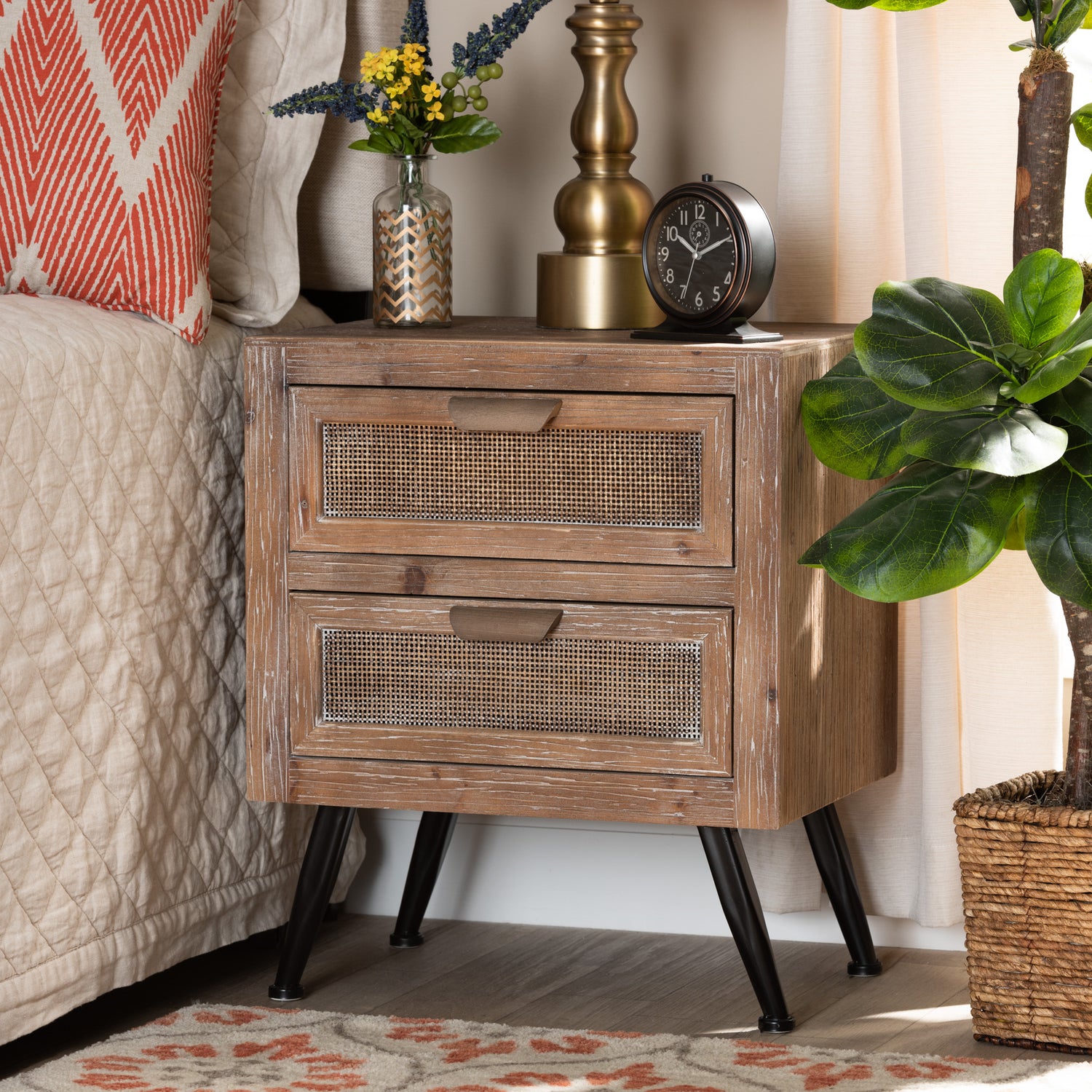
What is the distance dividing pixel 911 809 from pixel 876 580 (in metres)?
0.54

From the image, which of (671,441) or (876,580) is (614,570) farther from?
(876,580)

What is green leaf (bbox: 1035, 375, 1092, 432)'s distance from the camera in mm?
1400

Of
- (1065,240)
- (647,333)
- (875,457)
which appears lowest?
(875,457)

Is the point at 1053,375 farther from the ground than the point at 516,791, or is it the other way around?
the point at 1053,375

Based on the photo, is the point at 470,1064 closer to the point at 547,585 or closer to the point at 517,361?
the point at 547,585

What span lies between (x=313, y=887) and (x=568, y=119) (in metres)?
0.91

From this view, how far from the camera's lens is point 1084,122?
1.60 metres

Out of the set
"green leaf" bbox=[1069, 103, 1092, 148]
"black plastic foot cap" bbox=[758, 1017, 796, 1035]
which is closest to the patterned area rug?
"black plastic foot cap" bbox=[758, 1017, 796, 1035]

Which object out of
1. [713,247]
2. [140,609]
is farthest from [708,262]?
[140,609]

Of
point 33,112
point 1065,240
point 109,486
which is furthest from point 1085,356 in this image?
point 33,112

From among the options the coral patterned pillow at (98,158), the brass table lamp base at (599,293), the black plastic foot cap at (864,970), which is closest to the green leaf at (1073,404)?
the brass table lamp base at (599,293)

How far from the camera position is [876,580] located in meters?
1.40

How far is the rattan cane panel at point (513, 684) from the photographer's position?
151 cm

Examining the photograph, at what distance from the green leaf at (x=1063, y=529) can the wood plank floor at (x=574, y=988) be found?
0.45m
